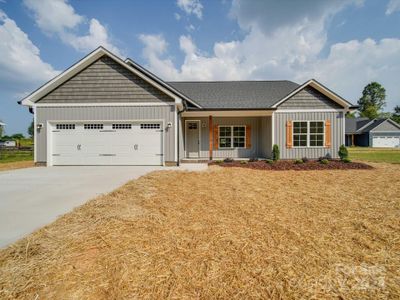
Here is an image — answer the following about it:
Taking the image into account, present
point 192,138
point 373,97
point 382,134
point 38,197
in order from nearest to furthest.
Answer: point 38,197 < point 192,138 < point 382,134 < point 373,97

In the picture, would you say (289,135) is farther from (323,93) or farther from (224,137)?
(224,137)

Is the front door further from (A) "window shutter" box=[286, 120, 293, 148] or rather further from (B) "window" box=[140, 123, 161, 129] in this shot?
(A) "window shutter" box=[286, 120, 293, 148]

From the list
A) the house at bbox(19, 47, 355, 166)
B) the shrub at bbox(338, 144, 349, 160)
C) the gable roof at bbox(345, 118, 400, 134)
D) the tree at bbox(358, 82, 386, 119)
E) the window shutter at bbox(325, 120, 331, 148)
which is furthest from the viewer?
the tree at bbox(358, 82, 386, 119)

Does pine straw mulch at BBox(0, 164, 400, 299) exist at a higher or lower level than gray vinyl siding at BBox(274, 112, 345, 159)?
lower

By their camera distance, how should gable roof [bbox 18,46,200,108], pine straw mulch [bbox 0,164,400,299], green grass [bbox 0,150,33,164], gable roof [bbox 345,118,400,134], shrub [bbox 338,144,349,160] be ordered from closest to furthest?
1. pine straw mulch [bbox 0,164,400,299]
2. gable roof [bbox 18,46,200,108]
3. shrub [bbox 338,144,349,160]
4. green grass [bbox 0,150,33,164]
5. gable roof [bbox 345,118,400,134]

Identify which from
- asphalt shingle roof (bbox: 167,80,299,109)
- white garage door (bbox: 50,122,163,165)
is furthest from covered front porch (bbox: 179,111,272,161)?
white garage door (bbox: 50,122,163,165)

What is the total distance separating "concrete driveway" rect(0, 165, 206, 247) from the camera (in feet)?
10.6

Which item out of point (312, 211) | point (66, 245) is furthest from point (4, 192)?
point (312, 211)

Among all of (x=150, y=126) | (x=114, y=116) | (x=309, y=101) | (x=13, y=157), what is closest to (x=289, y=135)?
(x=309, y=101)

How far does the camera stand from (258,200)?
4.57 meters

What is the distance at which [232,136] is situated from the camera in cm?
1237

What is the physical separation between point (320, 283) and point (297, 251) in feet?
1.80

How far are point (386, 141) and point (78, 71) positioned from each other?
40.9 metres

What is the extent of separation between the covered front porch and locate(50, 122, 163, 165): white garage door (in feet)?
8.61
